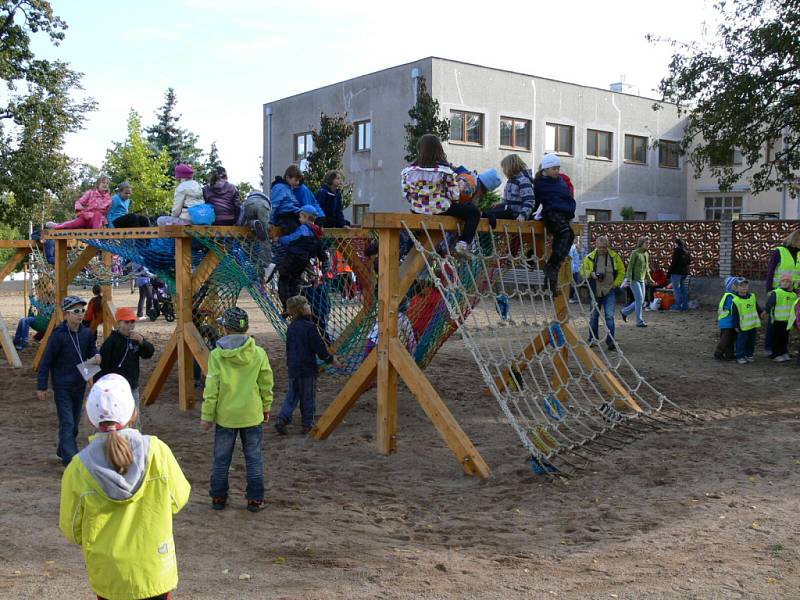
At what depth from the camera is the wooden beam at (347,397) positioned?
264 inches

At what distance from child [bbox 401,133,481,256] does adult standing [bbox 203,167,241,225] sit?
8.83 ft

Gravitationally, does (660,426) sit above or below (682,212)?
below

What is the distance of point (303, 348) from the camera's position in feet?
23.7

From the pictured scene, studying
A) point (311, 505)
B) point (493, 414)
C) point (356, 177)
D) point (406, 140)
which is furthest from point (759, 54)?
point (356, 177)

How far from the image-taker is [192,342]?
27.0 ft

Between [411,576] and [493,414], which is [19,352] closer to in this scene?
[493,414]

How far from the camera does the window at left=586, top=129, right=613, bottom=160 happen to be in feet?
102

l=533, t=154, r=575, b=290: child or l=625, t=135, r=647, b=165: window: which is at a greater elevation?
l=625, t=135, r=647, b=165: window

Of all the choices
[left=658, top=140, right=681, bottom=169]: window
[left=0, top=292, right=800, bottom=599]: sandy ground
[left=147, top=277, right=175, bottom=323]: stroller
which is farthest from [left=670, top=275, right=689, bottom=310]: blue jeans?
[left=658, top=140, right=681, bottom=169]: window

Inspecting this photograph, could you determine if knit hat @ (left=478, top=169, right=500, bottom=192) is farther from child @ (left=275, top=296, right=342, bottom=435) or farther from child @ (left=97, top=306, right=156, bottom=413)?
child @ (left=97, top=306, right=156, bottom=413)

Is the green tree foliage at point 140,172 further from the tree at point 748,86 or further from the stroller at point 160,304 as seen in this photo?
the tree at point 748,86

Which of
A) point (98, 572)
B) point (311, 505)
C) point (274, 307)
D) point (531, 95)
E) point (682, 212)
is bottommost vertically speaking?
point (311, 505)

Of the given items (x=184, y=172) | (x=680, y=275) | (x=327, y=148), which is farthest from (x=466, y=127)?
(x=184, y=172)

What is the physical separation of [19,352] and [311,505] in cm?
880
